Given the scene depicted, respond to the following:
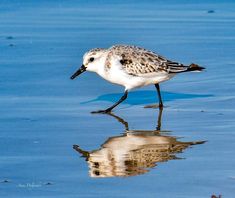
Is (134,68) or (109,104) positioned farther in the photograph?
(109,104)

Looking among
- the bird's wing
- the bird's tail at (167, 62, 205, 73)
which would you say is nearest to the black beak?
the bird's wing

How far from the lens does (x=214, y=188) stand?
6613mm

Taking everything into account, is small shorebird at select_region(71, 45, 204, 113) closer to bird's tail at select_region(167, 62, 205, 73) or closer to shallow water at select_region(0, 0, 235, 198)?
bird's tail at select_region(167, 62, 205, 73)

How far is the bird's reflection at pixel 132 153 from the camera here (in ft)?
23.9

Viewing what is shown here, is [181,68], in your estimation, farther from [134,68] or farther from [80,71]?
[80,71]

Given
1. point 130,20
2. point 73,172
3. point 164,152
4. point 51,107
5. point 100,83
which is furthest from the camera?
point 130,20

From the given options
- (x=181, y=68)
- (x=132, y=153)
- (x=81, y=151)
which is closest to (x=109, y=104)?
(x=181, y=68)

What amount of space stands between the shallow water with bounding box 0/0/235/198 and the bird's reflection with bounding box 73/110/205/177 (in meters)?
0.01

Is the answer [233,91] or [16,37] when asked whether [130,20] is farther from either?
[233,91]

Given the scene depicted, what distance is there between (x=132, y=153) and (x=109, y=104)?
8.92 ft

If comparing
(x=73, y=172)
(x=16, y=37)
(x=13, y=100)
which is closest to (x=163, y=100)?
(x=13, y=100)

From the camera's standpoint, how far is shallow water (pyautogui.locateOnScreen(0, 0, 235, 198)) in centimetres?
696

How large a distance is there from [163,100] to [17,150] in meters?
3.09

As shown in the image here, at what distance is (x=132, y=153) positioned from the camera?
792cm
